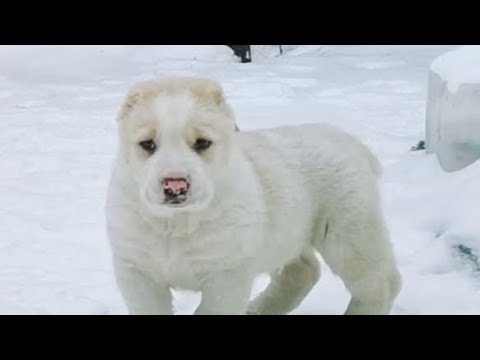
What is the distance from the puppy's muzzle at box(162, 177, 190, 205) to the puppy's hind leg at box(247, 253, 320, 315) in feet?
4.92

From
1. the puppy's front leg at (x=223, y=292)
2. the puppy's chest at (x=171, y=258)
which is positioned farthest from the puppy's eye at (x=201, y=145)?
the puppy's front leg at (x=223, y=292)

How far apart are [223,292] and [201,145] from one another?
0.61 meters

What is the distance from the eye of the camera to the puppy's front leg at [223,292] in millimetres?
3910

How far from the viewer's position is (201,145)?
3730 mm

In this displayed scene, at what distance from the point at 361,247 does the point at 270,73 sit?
951 centimetres

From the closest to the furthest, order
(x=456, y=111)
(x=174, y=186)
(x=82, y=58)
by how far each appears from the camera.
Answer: (x=174, y=186) → (x=456, y=111) → (x=82, y=58)

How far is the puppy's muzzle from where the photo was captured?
11.5ft

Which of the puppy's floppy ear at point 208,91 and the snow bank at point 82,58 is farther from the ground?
the puppy's floppy ear at point 208,91

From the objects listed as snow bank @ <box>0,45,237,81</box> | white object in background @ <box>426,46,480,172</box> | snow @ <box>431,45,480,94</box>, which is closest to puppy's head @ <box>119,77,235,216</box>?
white object in background @ <box>426,46,480,172</box>

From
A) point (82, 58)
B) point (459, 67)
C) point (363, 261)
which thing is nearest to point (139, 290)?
point (363, 261)

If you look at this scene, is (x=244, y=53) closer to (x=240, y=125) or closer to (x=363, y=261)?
(x=240, y=125)

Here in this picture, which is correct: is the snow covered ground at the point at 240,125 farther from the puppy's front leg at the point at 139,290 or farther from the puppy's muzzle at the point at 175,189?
the puppy's muzzle at the point at 175,189

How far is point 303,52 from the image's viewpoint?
16.2 m

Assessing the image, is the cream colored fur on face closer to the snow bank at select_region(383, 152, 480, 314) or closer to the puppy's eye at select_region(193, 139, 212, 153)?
the puppy's eye at select_region(193, 139, 212, 153)
